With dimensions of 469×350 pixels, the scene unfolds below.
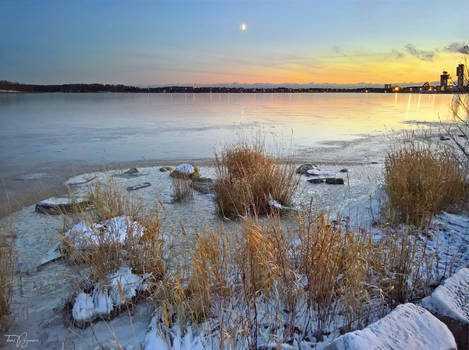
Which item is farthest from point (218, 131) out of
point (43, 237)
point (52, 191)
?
point (43, 237)

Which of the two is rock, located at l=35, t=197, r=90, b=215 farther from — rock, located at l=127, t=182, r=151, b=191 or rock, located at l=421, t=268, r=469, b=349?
rock, located at l=421, t=268, r=469, b=349

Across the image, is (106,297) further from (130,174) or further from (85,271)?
(130,174)

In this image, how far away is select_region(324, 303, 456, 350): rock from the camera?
1.84m

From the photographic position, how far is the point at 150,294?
3107 mm

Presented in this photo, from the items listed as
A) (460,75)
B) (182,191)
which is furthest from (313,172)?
(460,75)

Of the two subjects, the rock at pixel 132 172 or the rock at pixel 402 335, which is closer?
the rock at pixel 402 335

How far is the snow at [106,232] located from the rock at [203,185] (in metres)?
2.90

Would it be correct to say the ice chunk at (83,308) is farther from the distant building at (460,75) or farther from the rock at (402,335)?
the distant building at (460,75)

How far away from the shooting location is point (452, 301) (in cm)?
227

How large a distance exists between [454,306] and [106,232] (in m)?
3.24

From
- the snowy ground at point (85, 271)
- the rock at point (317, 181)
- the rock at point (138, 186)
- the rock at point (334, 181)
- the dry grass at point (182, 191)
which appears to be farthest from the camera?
the rock at point (317, 181)

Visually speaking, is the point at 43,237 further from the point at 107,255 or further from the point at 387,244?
the point at 387,244

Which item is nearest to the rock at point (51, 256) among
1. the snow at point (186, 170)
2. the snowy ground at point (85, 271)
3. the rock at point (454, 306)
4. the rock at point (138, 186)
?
the snowy ground at point (85, 271)

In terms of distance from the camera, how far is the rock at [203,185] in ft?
22.8
